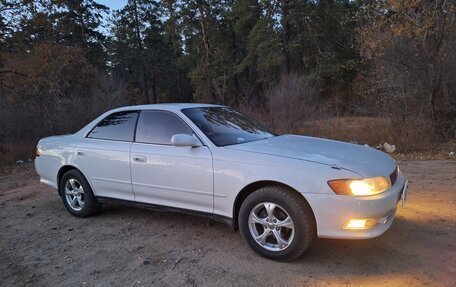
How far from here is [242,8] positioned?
35.3m

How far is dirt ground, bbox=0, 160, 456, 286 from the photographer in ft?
11.9

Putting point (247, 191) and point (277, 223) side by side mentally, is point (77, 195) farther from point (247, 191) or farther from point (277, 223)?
point (277, 223)

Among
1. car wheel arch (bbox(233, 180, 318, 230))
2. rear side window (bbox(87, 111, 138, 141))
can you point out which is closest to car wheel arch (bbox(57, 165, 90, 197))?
rear side window (bbox(87, 111, 138, 141))

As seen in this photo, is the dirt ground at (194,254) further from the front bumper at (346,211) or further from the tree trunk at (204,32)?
the tree trunk at (204,32)

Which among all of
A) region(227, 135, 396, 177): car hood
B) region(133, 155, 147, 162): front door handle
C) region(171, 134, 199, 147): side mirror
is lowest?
region(133, 155, 147, 162): front door handle

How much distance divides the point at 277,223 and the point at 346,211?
Result: 0.68 meters

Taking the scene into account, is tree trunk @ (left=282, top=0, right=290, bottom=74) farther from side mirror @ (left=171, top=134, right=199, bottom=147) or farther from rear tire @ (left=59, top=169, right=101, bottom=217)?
side mirror @ (left=171, top=134, right=199, bottom=147)

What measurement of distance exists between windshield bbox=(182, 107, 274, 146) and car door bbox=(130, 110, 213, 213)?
0.19 m

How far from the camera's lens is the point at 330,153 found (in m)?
4.11

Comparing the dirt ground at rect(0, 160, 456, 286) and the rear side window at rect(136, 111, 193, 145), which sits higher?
the rear side window at rect(136, 111, 193, 145)

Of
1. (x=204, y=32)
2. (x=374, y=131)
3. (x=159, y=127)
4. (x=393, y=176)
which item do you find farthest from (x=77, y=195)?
(x=204, y=32)

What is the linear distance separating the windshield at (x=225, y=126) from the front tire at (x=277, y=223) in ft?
2.77

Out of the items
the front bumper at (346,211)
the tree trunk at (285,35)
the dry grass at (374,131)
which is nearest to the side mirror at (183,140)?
the front bumper at (346,211)

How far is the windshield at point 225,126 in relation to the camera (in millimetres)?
4592
